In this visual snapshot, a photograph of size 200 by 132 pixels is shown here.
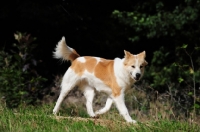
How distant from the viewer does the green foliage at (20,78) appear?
11773 mm

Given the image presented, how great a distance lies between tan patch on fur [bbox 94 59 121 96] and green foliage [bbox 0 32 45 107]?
2539 millimetres

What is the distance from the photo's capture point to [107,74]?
9250 mm

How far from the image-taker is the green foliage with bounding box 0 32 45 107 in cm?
1177

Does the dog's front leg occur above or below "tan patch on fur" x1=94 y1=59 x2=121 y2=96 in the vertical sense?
below

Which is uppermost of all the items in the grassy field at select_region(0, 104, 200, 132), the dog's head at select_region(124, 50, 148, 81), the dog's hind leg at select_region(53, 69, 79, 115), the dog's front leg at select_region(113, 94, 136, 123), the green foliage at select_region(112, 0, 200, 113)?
the green foliage at select_region(112, 0, 200, 113)

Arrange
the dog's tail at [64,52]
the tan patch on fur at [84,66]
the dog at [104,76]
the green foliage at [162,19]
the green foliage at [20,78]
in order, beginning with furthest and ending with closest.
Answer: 1. the green foliage at [162,19]
2. the green foliage at [20,78]
3. the dog's tail at [64,52]
4. the tan patch on fur at [84,66]
5. the dog at [104,76]

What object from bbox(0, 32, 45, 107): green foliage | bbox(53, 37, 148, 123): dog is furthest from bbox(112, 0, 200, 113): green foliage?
bbox(53, 37, 148, 123): dog

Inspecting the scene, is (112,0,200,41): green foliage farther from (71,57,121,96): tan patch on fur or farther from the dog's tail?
(71,57,121,96): tan patch on fur

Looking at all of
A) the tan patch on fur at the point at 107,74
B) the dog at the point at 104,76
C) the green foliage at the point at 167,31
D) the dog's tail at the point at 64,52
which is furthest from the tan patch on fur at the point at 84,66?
the green foliage at the point at 167,31

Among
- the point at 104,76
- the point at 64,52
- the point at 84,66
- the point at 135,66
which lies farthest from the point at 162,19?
the point at 135,66

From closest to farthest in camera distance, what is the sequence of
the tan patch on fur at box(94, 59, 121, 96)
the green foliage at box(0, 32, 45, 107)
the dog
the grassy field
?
the grassy field, the dog, the tan patch on fur at box(94, 59, 121, 96), the green foliage at box(0, 32, 45, 107)

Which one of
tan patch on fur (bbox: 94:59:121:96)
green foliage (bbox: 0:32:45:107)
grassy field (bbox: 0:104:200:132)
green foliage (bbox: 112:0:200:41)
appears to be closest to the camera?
grassy field (bbox: 0:104:200:132)

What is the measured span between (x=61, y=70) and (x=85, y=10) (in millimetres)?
1985

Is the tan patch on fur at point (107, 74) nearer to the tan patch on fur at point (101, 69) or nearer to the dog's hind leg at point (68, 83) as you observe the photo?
the tan patch on fur at point (101, 69)
